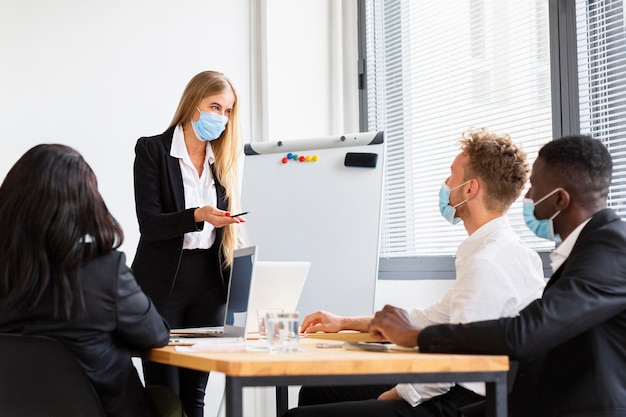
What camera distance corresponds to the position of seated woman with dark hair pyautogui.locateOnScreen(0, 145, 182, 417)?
1.70 m

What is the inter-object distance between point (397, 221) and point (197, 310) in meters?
1.56

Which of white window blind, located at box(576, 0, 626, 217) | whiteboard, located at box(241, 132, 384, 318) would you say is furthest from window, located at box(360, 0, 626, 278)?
whiteboard, located at box(241, 132, 384, 318)

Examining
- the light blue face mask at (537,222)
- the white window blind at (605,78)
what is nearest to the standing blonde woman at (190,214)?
the light blue face mask at (537,222)

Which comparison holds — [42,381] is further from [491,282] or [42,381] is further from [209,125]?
[209,125]

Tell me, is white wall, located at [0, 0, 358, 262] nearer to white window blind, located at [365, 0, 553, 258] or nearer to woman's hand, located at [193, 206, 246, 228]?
white window blind, located at [365, 0, 553, 258]

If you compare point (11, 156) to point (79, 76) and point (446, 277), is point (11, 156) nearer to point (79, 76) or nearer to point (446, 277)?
point (79, 76)

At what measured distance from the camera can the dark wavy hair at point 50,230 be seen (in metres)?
1.69

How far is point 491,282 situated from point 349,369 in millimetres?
523

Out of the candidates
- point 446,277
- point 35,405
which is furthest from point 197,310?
point 446,277

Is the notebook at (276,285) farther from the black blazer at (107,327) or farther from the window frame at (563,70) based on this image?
the window frame at (563,70)

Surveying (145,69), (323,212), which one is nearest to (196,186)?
(323,212)

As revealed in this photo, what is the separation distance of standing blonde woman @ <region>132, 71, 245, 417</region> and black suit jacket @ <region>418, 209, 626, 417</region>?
1.27 m

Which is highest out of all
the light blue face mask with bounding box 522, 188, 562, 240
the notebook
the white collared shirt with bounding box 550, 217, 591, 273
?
the light blue face mask with bounding box 522, 188, 562, 240

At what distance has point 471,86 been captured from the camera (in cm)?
367
